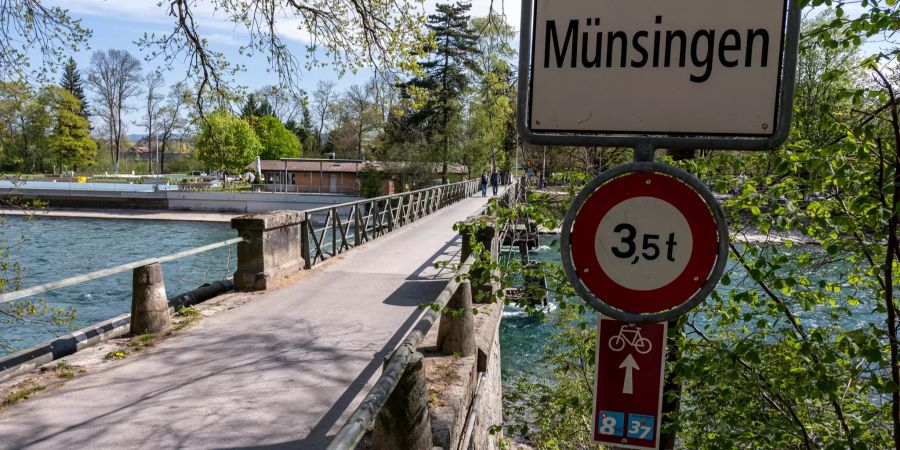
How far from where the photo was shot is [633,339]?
1.74 metres

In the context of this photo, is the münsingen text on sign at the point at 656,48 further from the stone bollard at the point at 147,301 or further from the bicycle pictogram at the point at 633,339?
the stone bollard at the point at 147,301

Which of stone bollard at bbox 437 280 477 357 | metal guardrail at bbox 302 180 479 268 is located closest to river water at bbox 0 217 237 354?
metal guardrail at bbox 302 180 479 268

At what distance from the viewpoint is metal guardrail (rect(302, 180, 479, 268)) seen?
11812 millimetres

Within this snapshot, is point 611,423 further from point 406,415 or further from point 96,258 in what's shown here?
point 96,258

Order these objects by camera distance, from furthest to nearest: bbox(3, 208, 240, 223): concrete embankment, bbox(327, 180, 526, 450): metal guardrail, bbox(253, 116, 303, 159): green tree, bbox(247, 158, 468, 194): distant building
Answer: bbox(253, 116, 303, 159): green tree, bbox(247, 158, 468, 194): distant building, bbox(3, 208, 240, 223): concrete embankment, bbox(327, 180, 526, 450): metal guardrail

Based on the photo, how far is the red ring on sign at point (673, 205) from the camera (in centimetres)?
160

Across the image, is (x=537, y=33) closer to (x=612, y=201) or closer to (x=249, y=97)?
(x=612, y=201)

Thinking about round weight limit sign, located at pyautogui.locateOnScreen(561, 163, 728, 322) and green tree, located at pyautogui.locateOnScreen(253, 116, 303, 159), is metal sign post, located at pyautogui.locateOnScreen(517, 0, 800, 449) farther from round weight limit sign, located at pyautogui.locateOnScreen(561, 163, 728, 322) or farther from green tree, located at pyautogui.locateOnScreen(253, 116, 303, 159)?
green tree, located at pyautogui.locateOnScreen(253, 116, 303, 159)

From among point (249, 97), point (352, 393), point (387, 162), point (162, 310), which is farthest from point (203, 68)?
point (387, 162)

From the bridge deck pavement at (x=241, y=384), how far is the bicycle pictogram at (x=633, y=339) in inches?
122

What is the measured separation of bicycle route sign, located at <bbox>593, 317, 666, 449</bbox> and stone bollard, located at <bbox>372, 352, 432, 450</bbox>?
1200mm

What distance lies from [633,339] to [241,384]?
14.6 ft

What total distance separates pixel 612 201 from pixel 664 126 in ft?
0.82

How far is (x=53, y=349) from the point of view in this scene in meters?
6.08
